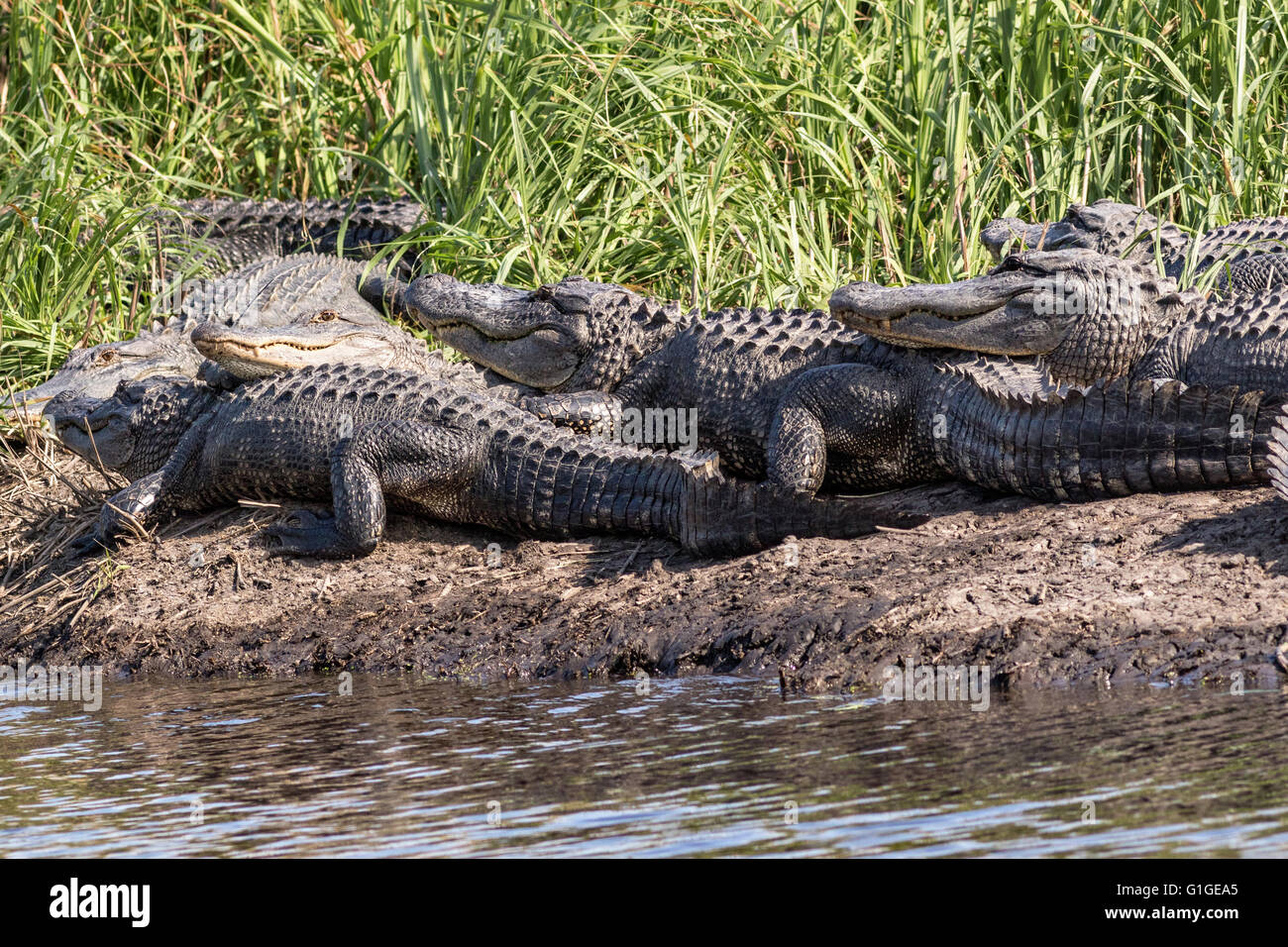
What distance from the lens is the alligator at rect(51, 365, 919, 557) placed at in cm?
483

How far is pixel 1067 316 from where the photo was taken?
521cm

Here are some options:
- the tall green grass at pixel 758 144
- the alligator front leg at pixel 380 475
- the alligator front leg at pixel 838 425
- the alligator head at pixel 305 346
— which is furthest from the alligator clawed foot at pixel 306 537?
the tall green grass at pixel 758 144

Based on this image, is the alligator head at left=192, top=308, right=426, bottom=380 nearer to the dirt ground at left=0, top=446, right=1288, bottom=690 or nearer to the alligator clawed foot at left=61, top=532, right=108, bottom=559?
the dirt ground at left=0, top=446, right=1288, bottom=690

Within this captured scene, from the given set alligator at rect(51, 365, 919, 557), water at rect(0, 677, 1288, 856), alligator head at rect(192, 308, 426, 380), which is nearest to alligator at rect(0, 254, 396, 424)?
alligator head at rect(192, 308, 426, 380)

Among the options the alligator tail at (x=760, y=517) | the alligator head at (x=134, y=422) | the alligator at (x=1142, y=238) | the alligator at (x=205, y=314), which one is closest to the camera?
the alligator tail at (x=760, y=517)

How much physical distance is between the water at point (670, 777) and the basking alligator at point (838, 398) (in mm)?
1185

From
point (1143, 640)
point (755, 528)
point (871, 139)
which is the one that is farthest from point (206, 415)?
point (1143, 640)

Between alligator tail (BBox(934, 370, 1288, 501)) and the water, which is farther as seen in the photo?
alligator tail (BBox(934, 370, 1288, 501))

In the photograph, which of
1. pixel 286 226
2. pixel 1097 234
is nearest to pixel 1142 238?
pixel 1097 234

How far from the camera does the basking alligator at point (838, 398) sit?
457cm

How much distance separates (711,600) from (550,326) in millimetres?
2075

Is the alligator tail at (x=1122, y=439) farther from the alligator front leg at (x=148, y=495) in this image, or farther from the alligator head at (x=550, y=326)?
the alligator front leg at (x=148, y=495)

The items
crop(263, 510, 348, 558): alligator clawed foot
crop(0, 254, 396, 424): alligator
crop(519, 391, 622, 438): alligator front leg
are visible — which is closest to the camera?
crop(263, 510, 348, 558): alligator clawed foot
